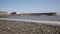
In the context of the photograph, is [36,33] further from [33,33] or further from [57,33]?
[57,33]

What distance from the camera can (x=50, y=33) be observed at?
4477 millimetres

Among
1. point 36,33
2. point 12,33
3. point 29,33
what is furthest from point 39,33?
point 12,33

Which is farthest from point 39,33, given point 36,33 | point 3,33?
point 3,33

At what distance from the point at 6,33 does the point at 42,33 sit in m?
1.39

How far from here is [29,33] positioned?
4324 mm

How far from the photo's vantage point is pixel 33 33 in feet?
14.3

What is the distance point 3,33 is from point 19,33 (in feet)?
1.93

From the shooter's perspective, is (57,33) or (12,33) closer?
(12,33)

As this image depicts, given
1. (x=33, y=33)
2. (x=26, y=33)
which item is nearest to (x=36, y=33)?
(x=33, y=33)

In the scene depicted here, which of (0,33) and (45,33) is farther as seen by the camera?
(45,33)

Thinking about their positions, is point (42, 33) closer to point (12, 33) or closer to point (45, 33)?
point (45, 33)

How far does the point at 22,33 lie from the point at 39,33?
2.19 ft

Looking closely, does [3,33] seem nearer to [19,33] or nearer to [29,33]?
[19,33]

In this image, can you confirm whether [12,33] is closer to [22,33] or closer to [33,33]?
[22,33]
